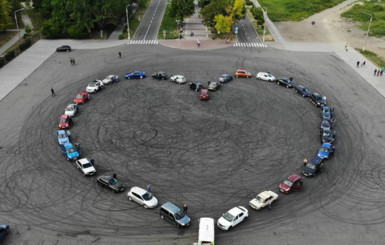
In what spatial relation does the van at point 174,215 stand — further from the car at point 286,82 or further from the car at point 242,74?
the car at point 242,74

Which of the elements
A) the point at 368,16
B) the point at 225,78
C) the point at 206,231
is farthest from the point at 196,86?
the point at 368,16

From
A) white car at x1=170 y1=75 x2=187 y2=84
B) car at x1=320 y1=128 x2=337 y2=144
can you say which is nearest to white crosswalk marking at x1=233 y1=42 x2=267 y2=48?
white car at x1=170 y1=75 x2=187 y2=84

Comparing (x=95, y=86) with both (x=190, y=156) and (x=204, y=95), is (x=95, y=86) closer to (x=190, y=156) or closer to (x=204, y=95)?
(x=204, y=95)

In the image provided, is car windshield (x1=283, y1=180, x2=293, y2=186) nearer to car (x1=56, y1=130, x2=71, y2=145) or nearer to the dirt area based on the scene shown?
car (x1=56, y1=130, x2=71, y2=145)

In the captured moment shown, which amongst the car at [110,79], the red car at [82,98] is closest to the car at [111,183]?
the red car at [82,98]

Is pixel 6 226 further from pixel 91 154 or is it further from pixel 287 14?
pixel 287 14

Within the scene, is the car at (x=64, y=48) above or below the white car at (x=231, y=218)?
above

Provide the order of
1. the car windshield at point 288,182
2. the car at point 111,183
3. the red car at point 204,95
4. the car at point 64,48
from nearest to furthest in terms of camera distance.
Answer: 1. the car at point 111,183
2. the car windshield at point 288,182
3. the red car at point 204,95
4. the car at point 64,48
